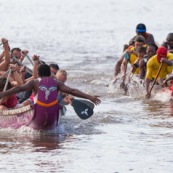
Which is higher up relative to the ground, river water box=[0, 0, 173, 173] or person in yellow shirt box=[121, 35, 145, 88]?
person in yellow shirt box=[121, 35, 145, 88]

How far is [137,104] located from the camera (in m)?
19.0

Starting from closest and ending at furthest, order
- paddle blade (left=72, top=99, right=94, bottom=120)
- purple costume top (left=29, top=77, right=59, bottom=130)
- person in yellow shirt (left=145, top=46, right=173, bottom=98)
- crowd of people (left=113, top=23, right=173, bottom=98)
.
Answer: purple costume top (left=29, top=77, right=59, bottom=130) → paddle blade (left=72, top=99, right=94, bottom=120) → person in yellow shirt (left=145, top=46, right=173, bottom=98) → crowd of people (left=113, top=23, right=173, bottom=98)

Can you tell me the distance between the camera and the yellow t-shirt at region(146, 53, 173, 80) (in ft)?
63.5

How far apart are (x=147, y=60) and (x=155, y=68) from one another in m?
0.63

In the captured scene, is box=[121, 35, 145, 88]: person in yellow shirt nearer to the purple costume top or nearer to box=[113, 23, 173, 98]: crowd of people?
box=[113, 23, 173, 98]: crowd of people

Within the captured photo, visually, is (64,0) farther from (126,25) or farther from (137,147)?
(137,147)

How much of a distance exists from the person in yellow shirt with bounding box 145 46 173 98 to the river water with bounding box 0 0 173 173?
55cm

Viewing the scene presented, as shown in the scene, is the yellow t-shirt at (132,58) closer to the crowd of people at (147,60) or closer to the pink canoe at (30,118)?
the crowd of people at (147,60)

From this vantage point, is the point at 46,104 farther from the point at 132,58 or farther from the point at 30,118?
the point at 132,58

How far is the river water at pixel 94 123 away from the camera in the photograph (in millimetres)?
12281

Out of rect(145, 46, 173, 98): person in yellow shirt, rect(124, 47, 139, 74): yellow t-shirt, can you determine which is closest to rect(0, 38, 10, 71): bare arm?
rect(145, 46, 173, 98): person in yellow shirt

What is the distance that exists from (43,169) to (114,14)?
3477 centimetres

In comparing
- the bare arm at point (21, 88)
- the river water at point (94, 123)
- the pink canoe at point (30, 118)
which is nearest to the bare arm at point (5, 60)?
the river water at point (94, 123)

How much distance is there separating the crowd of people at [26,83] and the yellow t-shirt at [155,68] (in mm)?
3124
